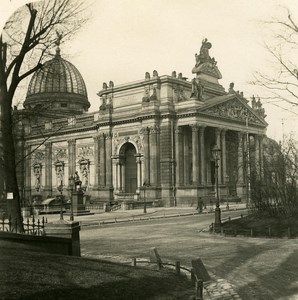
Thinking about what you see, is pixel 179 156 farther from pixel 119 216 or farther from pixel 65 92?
pixel 65 92

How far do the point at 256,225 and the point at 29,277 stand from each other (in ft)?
54.3

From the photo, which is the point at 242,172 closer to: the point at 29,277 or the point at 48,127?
the point at 48,127

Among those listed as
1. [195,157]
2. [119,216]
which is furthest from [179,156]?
[119,216]

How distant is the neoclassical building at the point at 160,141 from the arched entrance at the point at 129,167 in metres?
0.13

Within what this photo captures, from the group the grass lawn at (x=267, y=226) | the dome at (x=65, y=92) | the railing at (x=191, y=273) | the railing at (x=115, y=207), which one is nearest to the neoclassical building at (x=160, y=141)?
the railing at (x=115, y=207)

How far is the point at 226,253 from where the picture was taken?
650 inches

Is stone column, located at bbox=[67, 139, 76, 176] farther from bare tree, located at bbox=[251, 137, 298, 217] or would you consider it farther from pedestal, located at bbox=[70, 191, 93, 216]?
bare tree, located at bbox=[251, 137, 298, 217]

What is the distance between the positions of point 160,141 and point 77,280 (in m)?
46.8

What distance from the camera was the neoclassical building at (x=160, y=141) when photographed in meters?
55.4

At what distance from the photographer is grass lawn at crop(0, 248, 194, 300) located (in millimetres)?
8586

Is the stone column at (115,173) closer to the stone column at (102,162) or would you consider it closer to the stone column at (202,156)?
the stone column at (102,162)

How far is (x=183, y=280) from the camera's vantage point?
1161 cm

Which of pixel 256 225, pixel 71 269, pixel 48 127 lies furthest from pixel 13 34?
pixel 48 127

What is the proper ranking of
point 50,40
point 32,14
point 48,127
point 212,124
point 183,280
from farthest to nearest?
point 48,127
point 212,124
point 50,40
point 32,14
point 183,280
